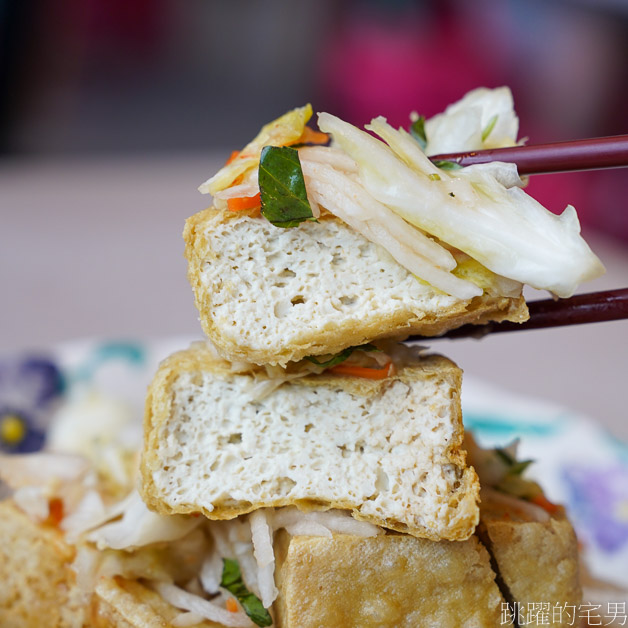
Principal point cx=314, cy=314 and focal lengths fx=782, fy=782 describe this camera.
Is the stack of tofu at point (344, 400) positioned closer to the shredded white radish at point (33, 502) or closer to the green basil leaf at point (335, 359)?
the green basil leaf at point (335, 359)

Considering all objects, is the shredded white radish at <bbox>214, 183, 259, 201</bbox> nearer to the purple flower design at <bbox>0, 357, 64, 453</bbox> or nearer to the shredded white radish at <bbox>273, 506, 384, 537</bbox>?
the shredded white radish at <bbox>273, 506, 384, 537</bbox>

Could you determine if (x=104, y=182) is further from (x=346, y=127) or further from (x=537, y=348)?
(x=346, y=127)

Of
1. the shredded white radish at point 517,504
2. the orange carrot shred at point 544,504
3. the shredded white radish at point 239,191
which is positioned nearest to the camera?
the shredded white radish at point 239,191

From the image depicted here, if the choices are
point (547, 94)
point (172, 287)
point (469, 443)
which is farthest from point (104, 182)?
point (469, 443)

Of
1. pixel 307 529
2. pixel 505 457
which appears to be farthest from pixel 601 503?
pixel 307 529

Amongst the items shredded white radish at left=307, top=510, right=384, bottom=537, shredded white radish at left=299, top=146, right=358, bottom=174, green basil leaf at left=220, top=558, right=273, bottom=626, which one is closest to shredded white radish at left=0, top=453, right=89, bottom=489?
green basil leaf at left=220, top=558, right=273, bottom=626

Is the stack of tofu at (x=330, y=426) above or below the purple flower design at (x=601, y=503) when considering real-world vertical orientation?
above

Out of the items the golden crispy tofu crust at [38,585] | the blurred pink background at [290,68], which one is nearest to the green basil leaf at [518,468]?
the golden crispy tofu crust at [38,585]

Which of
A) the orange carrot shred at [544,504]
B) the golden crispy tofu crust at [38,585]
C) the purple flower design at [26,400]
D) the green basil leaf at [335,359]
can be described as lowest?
the purple flower design at [26,400]
